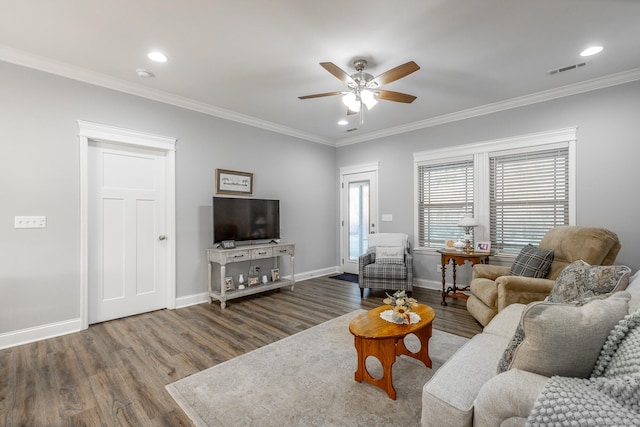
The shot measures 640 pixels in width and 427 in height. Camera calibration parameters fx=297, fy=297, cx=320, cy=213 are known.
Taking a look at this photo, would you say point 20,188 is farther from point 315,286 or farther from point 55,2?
point 315,286

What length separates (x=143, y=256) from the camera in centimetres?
374

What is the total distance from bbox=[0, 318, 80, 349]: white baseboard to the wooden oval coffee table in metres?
3.02

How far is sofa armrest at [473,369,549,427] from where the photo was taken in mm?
1067

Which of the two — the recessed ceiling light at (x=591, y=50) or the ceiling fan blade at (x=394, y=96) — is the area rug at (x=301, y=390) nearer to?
the ceiling fan blade at (x=394, y=96)

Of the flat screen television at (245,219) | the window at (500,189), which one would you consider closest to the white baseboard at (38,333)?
the flat screen television at (245,219)

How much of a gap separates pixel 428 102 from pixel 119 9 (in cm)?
355

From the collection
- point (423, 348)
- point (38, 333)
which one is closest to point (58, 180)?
point (38, 333)

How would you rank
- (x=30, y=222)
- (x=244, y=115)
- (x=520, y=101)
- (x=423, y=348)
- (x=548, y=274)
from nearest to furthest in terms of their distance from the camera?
1. (x=423, y=348)
2. (x=30, y=222)
3. (x=548, y=274)
4. (x=520, y=101)
5. (x=244, y=115)

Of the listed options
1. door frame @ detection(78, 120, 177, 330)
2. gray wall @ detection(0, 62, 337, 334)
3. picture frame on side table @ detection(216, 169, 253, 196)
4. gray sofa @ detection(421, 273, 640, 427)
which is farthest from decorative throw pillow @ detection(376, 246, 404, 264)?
gray sofa @ detection(421, 273, 640, 427)

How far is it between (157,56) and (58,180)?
1.65m

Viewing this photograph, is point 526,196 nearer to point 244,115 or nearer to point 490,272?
point 490,272

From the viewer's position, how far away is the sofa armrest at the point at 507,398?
1.07 m

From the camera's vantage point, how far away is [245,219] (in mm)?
4477

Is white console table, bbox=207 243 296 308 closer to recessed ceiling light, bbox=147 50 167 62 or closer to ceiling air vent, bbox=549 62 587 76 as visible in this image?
recessed ceiling light, bbox=147 50 167 62
